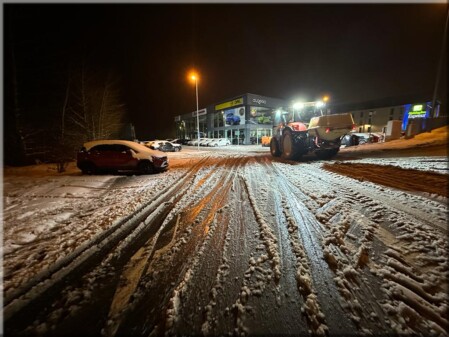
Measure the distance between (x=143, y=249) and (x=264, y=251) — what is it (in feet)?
6.14

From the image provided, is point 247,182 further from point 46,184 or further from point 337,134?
point 46,184

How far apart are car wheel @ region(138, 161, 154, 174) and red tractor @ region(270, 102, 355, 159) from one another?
289 inches

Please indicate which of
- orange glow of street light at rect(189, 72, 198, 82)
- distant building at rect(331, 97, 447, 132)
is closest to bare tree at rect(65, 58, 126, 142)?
orange glow of street light at rect(189, 72, 198, 82)

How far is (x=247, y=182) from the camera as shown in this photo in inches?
264

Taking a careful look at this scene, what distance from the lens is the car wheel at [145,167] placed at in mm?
9227

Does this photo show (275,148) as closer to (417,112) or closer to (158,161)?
(158,161)

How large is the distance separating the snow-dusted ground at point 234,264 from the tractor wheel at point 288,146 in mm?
5516

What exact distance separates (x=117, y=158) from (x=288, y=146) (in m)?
8.91

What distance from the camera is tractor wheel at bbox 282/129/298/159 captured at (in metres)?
10.5

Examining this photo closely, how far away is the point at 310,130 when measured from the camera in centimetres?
981

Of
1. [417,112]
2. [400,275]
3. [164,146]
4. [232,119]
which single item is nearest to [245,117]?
[232,119]

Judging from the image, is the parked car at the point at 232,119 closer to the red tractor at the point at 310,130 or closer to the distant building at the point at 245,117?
the distant building at the point at 245,117

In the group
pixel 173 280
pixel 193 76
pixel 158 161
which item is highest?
pixel 193 76

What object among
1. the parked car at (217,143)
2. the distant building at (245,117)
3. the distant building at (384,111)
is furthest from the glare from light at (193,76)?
the distant building at (384,111)
